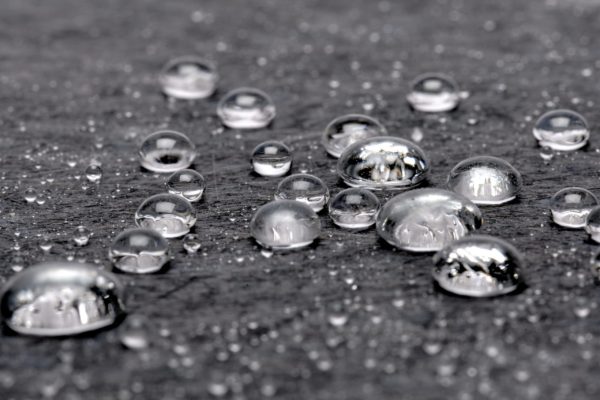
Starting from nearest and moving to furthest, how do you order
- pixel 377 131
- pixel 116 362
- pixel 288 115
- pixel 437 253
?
pixel 116 362, pixel 437 253, pixel 377 131, pixel 288 115

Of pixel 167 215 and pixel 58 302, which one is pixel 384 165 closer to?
pixel 167 215

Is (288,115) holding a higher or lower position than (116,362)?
higher

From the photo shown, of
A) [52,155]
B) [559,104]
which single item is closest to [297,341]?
[52,155]

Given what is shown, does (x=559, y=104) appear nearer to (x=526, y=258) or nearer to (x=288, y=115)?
(x=288, y=115)

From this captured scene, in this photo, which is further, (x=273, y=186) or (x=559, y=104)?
(x=559, y=104)

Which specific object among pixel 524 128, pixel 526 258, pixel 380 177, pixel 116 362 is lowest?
pixel 116 362

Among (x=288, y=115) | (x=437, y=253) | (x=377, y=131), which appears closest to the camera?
(x=437, y=253)
